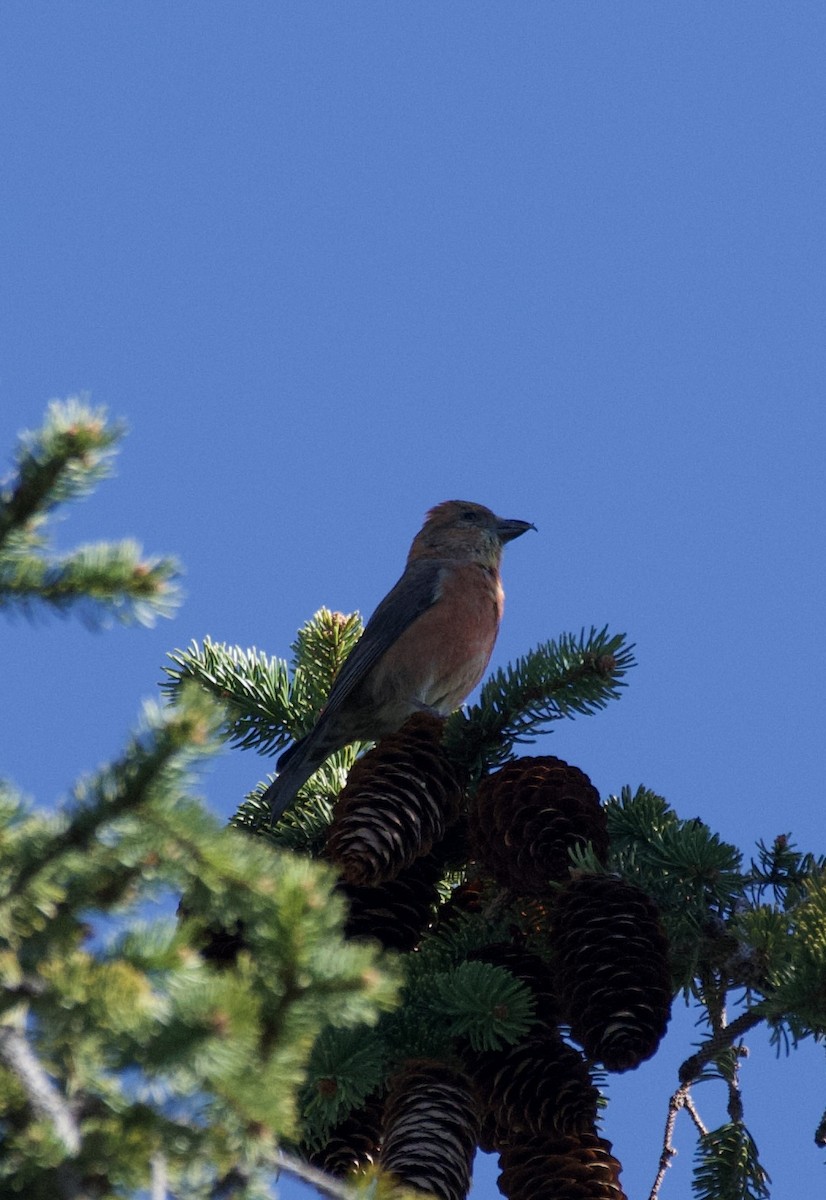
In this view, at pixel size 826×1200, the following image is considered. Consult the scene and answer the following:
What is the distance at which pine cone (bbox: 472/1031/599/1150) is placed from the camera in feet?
8.21

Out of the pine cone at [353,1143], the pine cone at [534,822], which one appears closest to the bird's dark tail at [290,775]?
the pine cone at [534,822]

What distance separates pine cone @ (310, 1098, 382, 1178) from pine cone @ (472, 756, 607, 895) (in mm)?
537

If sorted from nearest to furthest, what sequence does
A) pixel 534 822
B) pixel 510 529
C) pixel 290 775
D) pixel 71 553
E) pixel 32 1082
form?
pixel 32 1082, pixel 71 553, pixel 534 822, pixel 290 775, pixel 510 529

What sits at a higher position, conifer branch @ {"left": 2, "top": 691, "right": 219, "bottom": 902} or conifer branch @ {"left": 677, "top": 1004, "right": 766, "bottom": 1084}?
conifer branch @ {"left": 677, "top": 1004, "right": 766, "bottom": 1084}

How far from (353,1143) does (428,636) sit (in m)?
2.72

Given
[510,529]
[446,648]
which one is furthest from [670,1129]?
[510,529]

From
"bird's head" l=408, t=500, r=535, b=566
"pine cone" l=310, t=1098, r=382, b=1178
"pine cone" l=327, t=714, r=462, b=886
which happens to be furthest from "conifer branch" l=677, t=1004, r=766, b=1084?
"bird's head" l=408, t=500, r=535, b=566

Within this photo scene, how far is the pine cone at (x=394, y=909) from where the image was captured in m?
3.08

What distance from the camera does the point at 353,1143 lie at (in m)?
2.79

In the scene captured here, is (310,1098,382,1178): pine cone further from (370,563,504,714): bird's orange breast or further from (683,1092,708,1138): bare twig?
(370,563,504,714): bird's orange breast

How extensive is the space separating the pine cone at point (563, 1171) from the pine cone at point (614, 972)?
148mm

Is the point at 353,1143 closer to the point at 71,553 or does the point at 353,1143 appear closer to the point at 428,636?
the point at 71,553

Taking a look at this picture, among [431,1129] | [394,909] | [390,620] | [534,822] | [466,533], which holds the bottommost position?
[431,1129]

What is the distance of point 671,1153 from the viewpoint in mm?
2760
